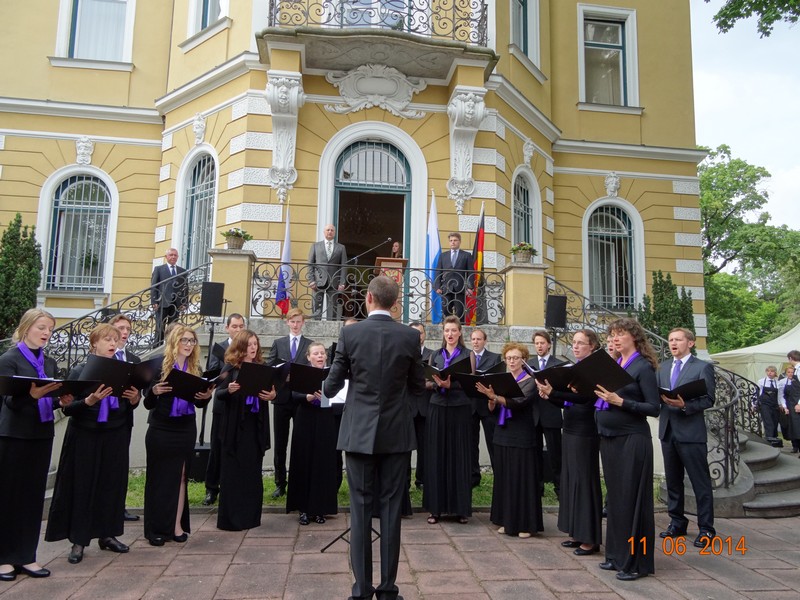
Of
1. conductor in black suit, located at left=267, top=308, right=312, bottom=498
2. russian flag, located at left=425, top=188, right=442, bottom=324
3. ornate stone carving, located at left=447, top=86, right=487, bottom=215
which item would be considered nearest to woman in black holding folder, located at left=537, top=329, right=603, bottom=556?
conductor in black suit, located at left=267, top=308, right=312, bottom=498

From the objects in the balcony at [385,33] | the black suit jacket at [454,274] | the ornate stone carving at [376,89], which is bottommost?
the black suit jacket at [454,274]

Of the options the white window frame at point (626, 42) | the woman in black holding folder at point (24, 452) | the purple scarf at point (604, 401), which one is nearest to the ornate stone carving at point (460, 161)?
the white window frame at point (626, 42)

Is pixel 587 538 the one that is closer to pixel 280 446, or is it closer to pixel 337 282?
pixel 280 446

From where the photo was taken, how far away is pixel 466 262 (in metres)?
10.0

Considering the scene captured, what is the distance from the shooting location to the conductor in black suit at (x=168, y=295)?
9297mm

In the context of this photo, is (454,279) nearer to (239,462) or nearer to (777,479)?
(239,462)

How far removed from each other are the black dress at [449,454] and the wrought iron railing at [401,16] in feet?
24.6

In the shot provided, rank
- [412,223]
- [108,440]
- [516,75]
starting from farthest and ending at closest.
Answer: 1. [516,75]
2. [412,223]
3. [108,440]

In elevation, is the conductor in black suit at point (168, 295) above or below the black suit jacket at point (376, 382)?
above

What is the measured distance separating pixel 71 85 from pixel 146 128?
71.8 inches

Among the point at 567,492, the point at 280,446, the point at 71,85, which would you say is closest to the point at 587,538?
the point at 567,492

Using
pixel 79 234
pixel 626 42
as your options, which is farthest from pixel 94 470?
pixel 626 42

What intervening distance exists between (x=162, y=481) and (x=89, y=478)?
0.59m

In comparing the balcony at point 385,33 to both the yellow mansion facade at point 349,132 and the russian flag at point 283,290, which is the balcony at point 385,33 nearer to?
the yellow mansion facade at point 349,132
